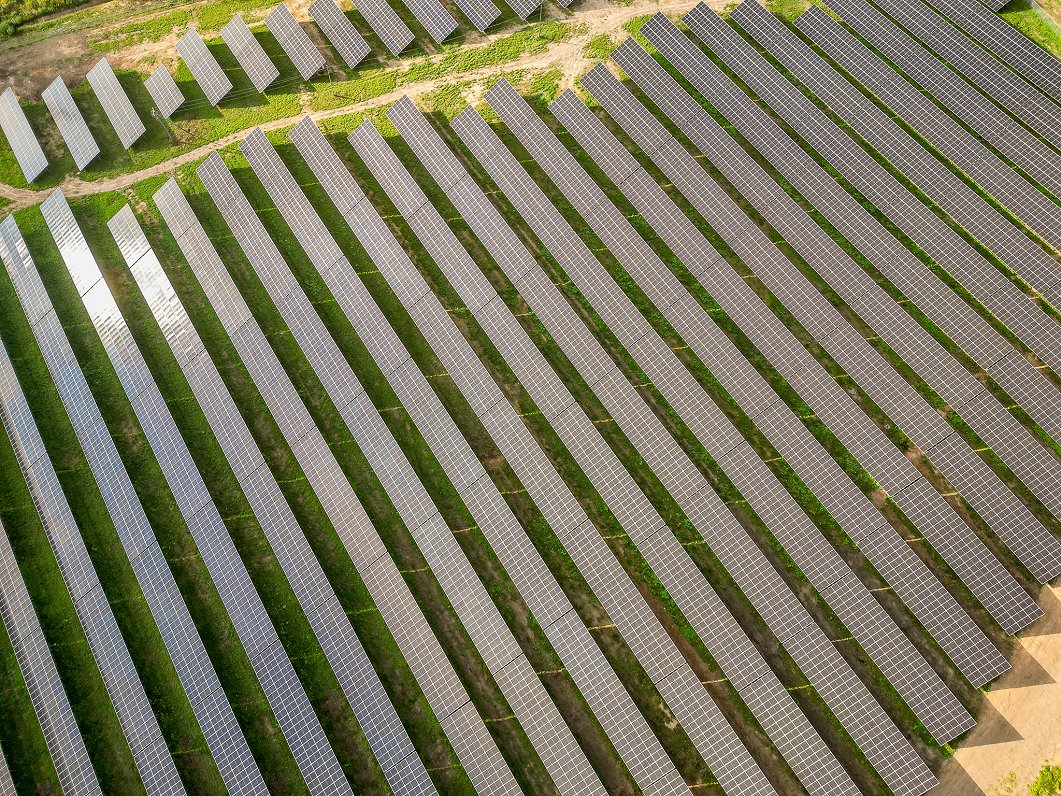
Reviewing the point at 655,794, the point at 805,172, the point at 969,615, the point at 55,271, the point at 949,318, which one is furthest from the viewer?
the point at 55,271

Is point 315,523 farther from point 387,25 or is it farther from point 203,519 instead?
point 387,25

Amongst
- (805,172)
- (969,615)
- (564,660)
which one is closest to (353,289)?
(564,660)

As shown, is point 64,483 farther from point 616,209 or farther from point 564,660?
point 616,209

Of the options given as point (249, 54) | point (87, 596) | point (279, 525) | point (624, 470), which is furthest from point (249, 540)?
point (249, 54)

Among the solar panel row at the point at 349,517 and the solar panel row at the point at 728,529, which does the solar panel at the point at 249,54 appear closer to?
the solar panel row at the point at 349,517

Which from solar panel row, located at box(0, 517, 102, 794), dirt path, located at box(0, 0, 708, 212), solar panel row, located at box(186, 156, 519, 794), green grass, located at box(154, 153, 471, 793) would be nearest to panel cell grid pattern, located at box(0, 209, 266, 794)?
dirt path, located at box(0, 0, 708, 212)

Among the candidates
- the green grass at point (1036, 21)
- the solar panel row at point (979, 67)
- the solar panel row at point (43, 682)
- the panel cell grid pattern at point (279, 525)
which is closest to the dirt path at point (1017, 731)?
the panel cell grid pattern at point (279, 525)
